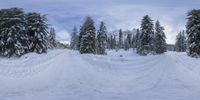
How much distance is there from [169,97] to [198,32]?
120 ft

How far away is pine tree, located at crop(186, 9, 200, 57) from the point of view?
1813 inches

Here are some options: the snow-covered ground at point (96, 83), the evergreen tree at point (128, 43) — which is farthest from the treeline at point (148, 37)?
the evergreen tree at point (128, 43)

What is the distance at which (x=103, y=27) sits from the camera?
87625mm

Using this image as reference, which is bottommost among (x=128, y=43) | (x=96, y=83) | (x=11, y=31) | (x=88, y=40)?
(x=96, y=83)

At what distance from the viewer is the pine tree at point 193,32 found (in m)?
46.1

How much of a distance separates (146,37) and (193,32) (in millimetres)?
27973

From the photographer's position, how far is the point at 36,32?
44781mm

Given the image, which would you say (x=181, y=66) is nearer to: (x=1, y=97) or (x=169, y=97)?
(x=169, y=97)

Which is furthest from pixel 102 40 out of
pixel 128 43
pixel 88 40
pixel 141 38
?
pixel 128 43

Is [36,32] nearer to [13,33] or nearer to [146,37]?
[13,33]

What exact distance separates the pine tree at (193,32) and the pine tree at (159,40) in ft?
94.0

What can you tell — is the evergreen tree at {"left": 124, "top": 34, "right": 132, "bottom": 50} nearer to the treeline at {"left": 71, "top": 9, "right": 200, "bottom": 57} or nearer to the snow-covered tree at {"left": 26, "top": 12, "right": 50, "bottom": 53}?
the treeline at {"left": 71, "top": 9, "right": 200, "bottom": 57}

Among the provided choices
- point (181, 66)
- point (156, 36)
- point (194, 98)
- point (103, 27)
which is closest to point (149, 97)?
point (194, 98)

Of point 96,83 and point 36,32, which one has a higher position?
point 36,32
